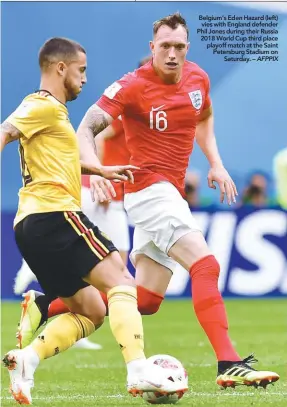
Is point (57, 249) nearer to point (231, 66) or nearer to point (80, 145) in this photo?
point (80, 145)

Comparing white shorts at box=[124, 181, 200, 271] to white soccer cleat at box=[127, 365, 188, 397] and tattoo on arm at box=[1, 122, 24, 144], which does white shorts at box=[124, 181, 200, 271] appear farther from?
tattoo on arm at box=[1, 122, 24, 144]

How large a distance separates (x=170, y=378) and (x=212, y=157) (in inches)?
85.1

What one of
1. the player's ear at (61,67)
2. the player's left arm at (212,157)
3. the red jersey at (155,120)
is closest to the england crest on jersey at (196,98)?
the red jersey at (155,120)

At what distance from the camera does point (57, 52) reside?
6.35 metres

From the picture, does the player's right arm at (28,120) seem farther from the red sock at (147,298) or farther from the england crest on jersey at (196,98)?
the red sock at (147,298)

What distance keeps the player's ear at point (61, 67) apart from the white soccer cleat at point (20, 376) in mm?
1578

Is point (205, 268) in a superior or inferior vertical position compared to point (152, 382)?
superior

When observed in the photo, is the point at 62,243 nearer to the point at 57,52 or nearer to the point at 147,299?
the point at 57,52

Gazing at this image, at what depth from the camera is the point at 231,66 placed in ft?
60.5

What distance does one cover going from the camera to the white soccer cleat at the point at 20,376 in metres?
6.17

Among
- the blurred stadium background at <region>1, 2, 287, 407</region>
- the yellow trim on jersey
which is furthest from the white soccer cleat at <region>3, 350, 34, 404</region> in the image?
the blurred stadium background at <region>1, 2, 287, 407</region>

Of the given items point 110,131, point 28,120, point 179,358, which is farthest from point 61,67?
point 179,358

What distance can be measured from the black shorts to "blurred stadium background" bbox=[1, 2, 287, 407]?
4.03 metres

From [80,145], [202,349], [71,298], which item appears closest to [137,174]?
[80,145]
